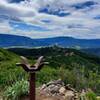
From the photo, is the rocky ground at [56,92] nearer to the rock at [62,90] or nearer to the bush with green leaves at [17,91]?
the rock at [62,90]

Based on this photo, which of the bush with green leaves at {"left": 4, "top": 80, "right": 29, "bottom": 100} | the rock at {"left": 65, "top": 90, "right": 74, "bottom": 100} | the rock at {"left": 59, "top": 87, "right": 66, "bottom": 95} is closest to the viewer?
the bush with green leaves at {"left": 4, "top": 80, "right": 29, "bottom": 100}

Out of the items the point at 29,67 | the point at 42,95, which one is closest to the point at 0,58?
the point at 42,95

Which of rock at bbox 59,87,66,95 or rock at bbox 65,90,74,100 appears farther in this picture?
rock at bbox 59,87,66,95

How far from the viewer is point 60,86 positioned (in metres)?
15.2

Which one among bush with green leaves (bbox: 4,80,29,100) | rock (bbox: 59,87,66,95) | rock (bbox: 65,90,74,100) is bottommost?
rock (bbox: 65,90,74,100)

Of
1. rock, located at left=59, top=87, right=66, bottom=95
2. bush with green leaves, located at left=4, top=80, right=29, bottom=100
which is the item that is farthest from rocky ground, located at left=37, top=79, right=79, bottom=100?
bush with green leaves, located at left=4, top=80, right=29, bottom=100

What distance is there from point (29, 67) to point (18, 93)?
17.9ft

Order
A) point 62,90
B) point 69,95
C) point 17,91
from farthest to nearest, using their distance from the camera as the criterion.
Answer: point 62,90
point 69,95
point 17,91

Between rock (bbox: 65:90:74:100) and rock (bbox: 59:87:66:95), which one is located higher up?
rock (bbox: 59:87:66:95)

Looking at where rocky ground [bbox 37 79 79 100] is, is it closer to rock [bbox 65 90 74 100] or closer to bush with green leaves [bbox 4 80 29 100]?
rock [bbox 65 90 74 100]

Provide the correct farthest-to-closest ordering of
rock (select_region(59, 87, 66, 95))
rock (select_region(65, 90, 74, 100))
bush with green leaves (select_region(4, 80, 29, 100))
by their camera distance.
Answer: rock (select_region(59, 87, 66, 95))
rock (select_region(65, 90, 74, 100))
bush with green leaves (select_region(4, 80, 29, 100))

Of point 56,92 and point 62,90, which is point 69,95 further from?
point 56,92

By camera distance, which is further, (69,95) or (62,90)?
(62,90)

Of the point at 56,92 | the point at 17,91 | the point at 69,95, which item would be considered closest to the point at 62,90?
the point at 56,92
